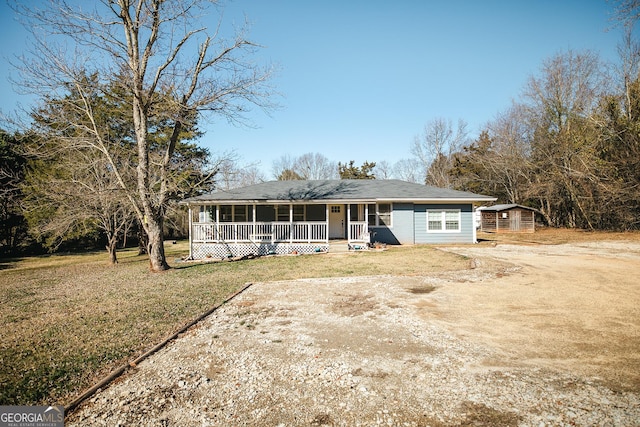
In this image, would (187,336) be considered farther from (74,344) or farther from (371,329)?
(371,329)

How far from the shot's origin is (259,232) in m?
16.2

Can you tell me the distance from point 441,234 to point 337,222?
6124 mm

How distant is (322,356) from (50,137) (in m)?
12.6

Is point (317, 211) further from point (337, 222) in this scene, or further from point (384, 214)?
point (384, 214)

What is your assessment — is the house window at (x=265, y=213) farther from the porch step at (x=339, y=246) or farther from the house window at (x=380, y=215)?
the house window at (x=380, y=215)

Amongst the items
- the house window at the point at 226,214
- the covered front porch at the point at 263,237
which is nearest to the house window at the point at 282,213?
the covered front porch at the point at 263,237

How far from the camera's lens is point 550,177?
27797 mm

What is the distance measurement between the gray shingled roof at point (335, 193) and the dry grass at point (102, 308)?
414 centimetres

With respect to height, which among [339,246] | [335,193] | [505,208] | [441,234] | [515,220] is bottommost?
[339,246]

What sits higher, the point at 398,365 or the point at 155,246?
the point at 155,246

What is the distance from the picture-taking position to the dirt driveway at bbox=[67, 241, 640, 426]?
9.34ft

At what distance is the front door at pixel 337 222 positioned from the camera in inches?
727

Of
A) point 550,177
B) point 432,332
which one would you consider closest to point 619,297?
point 432,332

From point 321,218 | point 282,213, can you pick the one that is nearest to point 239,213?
point 282,213
